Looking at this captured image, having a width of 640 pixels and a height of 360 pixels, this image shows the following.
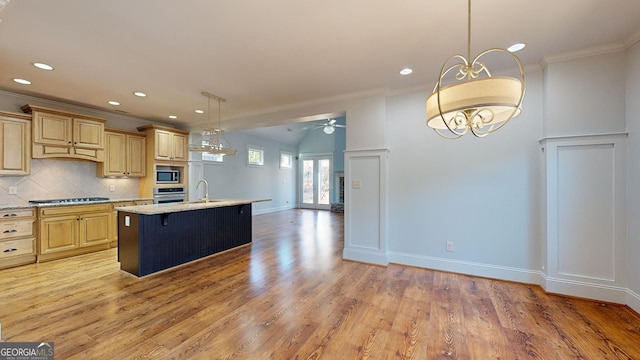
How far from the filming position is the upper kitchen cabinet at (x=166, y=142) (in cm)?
541

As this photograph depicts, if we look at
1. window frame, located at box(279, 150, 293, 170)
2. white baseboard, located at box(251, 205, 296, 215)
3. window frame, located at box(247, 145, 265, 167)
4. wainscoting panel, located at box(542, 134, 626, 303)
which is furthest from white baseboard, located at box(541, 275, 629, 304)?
Result: window frame, located at box(279, 150, 293, 170)

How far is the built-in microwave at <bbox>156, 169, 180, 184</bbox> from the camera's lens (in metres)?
5.56

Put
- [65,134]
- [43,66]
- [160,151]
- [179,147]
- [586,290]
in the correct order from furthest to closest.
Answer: [179,147]
[160,151]
[65,134]
[43,66]
[586,290]

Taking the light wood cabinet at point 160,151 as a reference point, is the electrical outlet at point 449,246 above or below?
below

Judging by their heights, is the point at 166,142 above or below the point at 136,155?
above

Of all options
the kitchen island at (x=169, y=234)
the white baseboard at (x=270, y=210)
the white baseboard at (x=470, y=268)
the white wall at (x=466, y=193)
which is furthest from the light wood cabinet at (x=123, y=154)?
the white baseboard at (x=470, y=268)

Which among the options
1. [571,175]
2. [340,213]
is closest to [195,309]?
[571,175]

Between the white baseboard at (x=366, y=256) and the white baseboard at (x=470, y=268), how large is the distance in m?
0.15

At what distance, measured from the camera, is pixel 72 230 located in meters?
4.12

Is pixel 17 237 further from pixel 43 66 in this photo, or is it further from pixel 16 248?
pixel 43 66

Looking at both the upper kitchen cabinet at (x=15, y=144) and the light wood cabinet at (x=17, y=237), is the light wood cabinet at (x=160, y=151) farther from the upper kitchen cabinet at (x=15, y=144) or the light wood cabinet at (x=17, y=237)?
the light wood cabinet at (x=17, y=237)

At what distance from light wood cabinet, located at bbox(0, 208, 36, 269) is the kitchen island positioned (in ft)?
4.70

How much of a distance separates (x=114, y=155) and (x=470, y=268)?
647cm

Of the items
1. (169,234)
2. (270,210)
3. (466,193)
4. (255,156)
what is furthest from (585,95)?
(270,210)
